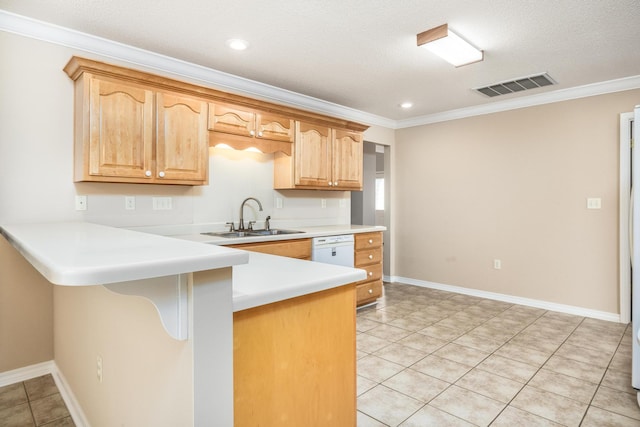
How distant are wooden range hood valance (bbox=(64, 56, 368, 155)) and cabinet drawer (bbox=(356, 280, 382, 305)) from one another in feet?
5.54

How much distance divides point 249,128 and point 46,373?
7.98 feet

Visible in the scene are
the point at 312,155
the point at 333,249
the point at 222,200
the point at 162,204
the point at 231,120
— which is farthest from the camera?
the point at 312,155

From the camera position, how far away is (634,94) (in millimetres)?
3629

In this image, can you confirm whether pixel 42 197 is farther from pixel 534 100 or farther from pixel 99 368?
pixel 534 100

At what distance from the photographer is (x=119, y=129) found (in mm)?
2611

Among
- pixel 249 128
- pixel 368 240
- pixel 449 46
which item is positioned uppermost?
pixel 449 46

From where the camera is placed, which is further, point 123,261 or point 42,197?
point 42,197

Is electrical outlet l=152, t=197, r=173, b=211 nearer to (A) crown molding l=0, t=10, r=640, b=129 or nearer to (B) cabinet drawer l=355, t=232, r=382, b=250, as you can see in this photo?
(A) crown molding l=0, t=10, r=640, b=129

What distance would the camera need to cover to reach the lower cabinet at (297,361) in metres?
1.04

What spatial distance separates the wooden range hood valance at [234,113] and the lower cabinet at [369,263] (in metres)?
1.33

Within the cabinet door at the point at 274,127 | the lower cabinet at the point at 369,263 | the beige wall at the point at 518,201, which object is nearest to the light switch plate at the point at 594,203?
the beige wall at the point at 518,201

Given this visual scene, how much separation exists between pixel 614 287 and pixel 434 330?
1963mm

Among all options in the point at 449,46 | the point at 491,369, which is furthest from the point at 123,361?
the point at 449,46

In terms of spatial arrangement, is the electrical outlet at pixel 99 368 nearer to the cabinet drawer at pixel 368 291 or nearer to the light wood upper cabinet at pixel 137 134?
the light wood upper cabinet at pixel 137 134
